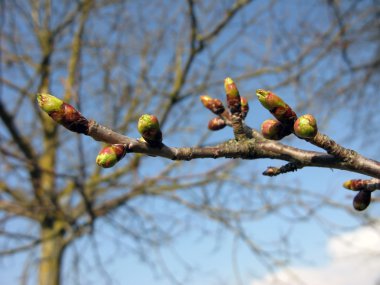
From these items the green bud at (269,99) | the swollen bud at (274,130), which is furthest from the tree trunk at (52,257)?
the green bud at (269,99)

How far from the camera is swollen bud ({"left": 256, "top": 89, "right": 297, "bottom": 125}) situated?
39.7 inches

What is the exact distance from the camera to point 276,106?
102 cm

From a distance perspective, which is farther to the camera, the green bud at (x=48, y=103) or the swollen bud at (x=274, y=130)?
the swollen bud at (x=274, y=130)

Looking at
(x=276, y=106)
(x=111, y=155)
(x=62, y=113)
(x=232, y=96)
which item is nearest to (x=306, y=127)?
(x=276, y=106)

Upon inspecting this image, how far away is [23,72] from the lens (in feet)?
20.0

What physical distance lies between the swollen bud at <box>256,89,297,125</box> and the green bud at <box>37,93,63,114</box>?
48 centimetres

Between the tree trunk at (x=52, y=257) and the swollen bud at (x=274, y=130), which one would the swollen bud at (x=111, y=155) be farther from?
the tree trunk at (x=52, y=257)

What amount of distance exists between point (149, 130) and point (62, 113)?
0.21 m

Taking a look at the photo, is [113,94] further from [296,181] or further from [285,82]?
[296,181]

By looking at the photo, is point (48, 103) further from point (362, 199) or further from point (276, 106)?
point (362, 199)

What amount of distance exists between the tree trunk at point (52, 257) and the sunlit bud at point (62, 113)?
6135 millimetres

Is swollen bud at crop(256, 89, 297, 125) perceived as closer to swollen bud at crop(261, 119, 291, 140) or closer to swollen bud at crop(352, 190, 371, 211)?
swollen bud at crop(261, 119, 291, 140)

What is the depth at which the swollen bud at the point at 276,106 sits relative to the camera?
1.01 m

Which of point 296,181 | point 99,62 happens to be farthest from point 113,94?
point 296,181
